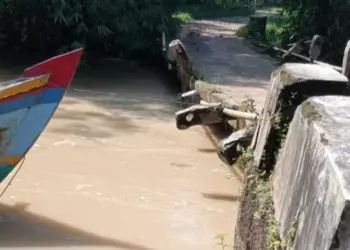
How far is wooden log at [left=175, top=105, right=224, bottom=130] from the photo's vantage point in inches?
317

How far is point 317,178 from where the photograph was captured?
2.42 metres

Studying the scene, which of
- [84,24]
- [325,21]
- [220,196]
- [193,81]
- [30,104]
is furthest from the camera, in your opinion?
[325,21]

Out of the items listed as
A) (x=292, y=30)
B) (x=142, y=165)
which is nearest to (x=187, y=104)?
(x=142, y=165)

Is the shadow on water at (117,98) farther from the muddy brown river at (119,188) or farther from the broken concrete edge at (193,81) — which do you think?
the broken concrete edge at (193,81)

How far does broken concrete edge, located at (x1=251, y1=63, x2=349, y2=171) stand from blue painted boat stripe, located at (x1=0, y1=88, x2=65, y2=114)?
274cm

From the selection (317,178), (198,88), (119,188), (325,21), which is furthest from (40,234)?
(325,21)

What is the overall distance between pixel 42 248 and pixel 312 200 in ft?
12.4

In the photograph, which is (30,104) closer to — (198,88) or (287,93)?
(287,93)

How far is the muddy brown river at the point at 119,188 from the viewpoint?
615 centimetres

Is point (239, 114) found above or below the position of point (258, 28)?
above

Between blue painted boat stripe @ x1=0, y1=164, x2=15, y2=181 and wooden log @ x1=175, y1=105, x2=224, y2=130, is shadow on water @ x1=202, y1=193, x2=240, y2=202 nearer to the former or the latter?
wooden log @ x1=175, y1=105, x2=224, y2=130

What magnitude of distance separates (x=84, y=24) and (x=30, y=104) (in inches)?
281

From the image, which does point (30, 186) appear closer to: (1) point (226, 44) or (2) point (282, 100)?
(2) point (282, 100)

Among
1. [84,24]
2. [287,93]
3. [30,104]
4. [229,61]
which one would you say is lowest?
[229,61]
